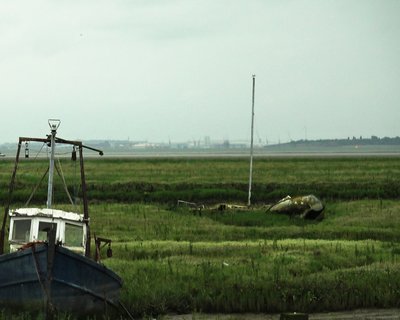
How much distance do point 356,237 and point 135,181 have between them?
31231 mm

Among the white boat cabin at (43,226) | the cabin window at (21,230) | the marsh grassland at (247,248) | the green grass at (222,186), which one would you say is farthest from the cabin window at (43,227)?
the green grass at (222,186)

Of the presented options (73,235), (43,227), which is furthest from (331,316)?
(43,227)

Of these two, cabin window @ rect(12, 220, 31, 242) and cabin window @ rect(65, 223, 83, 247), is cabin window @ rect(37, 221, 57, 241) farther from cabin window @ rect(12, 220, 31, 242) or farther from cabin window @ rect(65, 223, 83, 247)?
cabin window @ rect(65, 223, 83, 247)

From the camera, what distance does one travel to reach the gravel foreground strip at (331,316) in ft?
73.9

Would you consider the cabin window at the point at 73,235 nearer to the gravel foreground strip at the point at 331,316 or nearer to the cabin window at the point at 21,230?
the cabin window at the point at 21,230

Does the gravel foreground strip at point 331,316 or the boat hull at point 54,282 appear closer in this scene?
the boat hull at point 54,282

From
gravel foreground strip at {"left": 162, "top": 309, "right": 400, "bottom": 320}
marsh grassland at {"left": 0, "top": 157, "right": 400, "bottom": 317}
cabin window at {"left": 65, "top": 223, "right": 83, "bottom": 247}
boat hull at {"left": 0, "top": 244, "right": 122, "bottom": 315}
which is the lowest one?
gravel foreground strip at {"left": 162, "top": 309, "right": 400, "bottom": 320}

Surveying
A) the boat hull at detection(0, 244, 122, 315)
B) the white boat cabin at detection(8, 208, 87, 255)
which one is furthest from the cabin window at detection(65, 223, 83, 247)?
the boat hull at detection(0, 244, 122, 315)

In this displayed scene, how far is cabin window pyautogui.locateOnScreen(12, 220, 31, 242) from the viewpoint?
2342 cm

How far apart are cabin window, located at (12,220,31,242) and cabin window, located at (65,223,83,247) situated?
104 cm

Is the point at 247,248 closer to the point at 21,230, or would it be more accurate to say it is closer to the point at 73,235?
the point at 73,235

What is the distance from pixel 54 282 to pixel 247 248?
12.4 m

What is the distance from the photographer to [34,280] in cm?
2080

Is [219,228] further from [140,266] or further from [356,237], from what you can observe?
[140,266]
